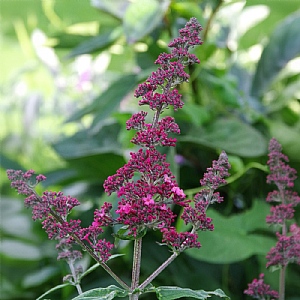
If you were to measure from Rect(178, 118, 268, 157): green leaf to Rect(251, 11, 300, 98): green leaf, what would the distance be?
0.14 metres

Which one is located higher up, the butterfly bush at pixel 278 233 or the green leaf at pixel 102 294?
the butterfly bush at pixel 278 233

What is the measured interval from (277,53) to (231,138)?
0.70 feet

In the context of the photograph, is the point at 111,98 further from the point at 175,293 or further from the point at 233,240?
the point at 175,293

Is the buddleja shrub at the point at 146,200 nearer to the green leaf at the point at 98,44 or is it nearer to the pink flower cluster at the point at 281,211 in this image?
the pink flower cluster at the point at 281,211

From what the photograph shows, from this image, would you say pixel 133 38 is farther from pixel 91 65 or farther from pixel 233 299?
pixel 91 65

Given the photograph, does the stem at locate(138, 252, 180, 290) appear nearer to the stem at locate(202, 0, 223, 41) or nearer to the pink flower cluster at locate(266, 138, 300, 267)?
the pink flower cluster at locate(266, 138, 300, 267)

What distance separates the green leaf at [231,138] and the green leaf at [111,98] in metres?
0.11

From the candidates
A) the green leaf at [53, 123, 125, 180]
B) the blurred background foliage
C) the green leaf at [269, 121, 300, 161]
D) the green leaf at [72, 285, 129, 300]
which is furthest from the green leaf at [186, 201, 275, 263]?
the green leaf at [72, 285, 129, 300]

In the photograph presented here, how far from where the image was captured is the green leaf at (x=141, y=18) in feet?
2.12

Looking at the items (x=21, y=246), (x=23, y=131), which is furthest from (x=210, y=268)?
(x=23, y=131)

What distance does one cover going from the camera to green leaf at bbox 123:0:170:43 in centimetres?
65

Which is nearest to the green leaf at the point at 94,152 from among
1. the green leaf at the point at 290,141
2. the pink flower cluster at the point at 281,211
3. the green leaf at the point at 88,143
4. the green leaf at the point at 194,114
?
the green leaf at the point at 88,143

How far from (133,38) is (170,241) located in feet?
1.25

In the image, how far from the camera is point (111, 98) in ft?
2.50
